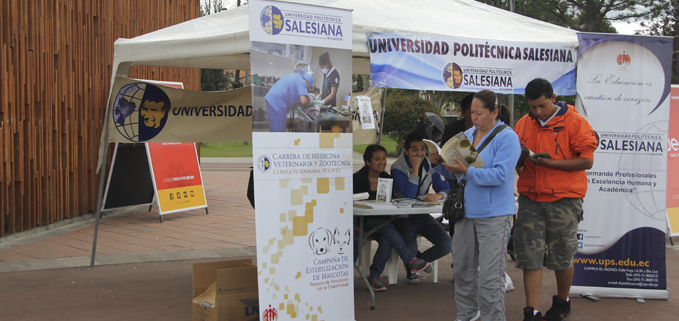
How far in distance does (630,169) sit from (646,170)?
5.4 inches

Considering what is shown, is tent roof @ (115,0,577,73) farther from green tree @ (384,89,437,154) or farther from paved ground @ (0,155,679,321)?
green tree @ (384,89,437,154)

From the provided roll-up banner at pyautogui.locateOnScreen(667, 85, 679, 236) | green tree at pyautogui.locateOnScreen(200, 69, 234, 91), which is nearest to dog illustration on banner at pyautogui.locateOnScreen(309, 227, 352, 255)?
roll-up banner at pyautogui.locateOnScreen(667, 85, 679, 236)

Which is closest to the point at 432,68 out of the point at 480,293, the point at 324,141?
the point at 324,141

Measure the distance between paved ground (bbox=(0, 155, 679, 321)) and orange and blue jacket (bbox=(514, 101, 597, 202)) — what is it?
1088 mm

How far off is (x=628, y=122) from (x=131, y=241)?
576cm

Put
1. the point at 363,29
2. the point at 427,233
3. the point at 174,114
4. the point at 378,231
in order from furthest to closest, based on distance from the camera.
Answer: the point at 174,114
the point at 427,233
the point at 378,231
the point at 363,29

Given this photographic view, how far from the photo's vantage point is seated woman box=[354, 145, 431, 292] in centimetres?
→ 479

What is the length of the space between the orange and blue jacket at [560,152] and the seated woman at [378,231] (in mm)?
1255

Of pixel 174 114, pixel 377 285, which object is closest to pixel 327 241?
pixel 377 285

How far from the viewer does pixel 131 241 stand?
6.83 metres

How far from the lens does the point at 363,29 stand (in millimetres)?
4047

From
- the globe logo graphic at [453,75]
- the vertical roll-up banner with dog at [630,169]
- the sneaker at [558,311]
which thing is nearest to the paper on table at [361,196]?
the globe logo graphic at [453,75]

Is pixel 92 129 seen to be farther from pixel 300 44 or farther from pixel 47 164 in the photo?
pixel 300 44

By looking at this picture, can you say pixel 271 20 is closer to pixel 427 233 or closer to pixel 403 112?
pixel 427 233
